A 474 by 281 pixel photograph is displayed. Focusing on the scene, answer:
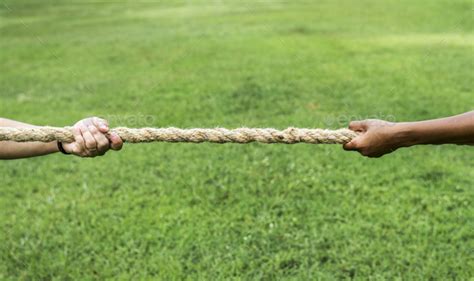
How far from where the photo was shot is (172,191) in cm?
403

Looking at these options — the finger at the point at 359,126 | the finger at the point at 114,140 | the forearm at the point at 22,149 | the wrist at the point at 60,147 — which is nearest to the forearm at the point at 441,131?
the finger at the point at 359,126

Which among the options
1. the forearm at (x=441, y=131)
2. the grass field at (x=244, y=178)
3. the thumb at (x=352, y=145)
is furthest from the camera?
the grass field at (x=244, y=178)

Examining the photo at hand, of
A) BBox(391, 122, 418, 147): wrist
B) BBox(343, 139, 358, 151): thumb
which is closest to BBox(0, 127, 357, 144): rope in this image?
BBox(343, 139, 358, 151): thumb

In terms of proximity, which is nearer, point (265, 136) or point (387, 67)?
point (265, 136)

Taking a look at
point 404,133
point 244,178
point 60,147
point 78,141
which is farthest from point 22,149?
point 244,178

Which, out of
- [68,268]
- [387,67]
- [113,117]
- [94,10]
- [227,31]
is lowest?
[68,268]

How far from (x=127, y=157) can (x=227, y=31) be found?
6.86 metres

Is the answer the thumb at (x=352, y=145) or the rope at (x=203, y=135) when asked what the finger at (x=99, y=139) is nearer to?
the rope at (x=203, y=135)

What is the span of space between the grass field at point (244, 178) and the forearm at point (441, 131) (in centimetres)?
128

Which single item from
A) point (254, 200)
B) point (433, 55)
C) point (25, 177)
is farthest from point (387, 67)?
point (25, 177)

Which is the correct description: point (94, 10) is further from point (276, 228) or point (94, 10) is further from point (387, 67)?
point (276, 228)

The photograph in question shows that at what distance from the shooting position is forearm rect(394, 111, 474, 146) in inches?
72.1

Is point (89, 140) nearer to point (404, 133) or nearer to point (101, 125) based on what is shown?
Result: point (101, 125)

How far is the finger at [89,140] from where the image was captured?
198 centimetres
